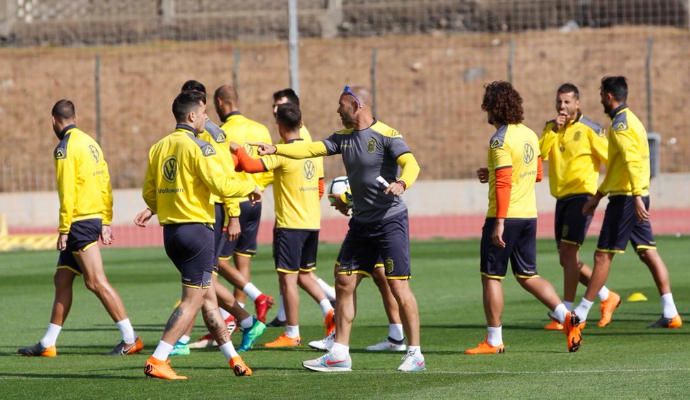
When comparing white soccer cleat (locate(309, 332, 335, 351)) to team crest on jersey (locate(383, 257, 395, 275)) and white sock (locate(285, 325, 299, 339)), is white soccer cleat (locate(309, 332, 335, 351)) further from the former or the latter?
team crest on jersey (locate(383, 257, 395, 275))

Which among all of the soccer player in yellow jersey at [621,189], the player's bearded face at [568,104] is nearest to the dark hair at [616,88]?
the soccer player in yellow jersey at [621,189]

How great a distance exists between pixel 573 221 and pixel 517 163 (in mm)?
2221

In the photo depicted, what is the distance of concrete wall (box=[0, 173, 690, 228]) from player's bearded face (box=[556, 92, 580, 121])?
1626cm

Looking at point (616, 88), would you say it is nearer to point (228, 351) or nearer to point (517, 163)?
point (517, 163)

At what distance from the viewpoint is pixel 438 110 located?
36594 mm

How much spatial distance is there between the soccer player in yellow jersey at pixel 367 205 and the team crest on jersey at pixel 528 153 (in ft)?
3.75

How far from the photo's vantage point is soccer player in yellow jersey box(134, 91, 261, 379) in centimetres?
1038

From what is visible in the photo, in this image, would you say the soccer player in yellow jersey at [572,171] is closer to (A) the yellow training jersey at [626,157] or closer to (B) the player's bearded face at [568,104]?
(B) the player's bearded face at [568,104]

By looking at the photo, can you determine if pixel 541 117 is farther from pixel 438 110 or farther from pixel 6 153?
pixel 6 153

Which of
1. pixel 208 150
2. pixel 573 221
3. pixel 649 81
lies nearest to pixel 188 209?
pixel 208 150

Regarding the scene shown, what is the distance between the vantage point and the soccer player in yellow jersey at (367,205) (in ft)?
35.6

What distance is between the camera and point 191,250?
10.5m

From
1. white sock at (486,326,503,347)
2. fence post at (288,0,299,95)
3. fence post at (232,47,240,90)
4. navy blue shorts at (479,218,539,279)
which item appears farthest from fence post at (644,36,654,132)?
white sock at (486,326,503,347)

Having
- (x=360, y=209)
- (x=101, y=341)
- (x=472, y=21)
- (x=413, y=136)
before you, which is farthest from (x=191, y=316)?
(x=472, y=21)
